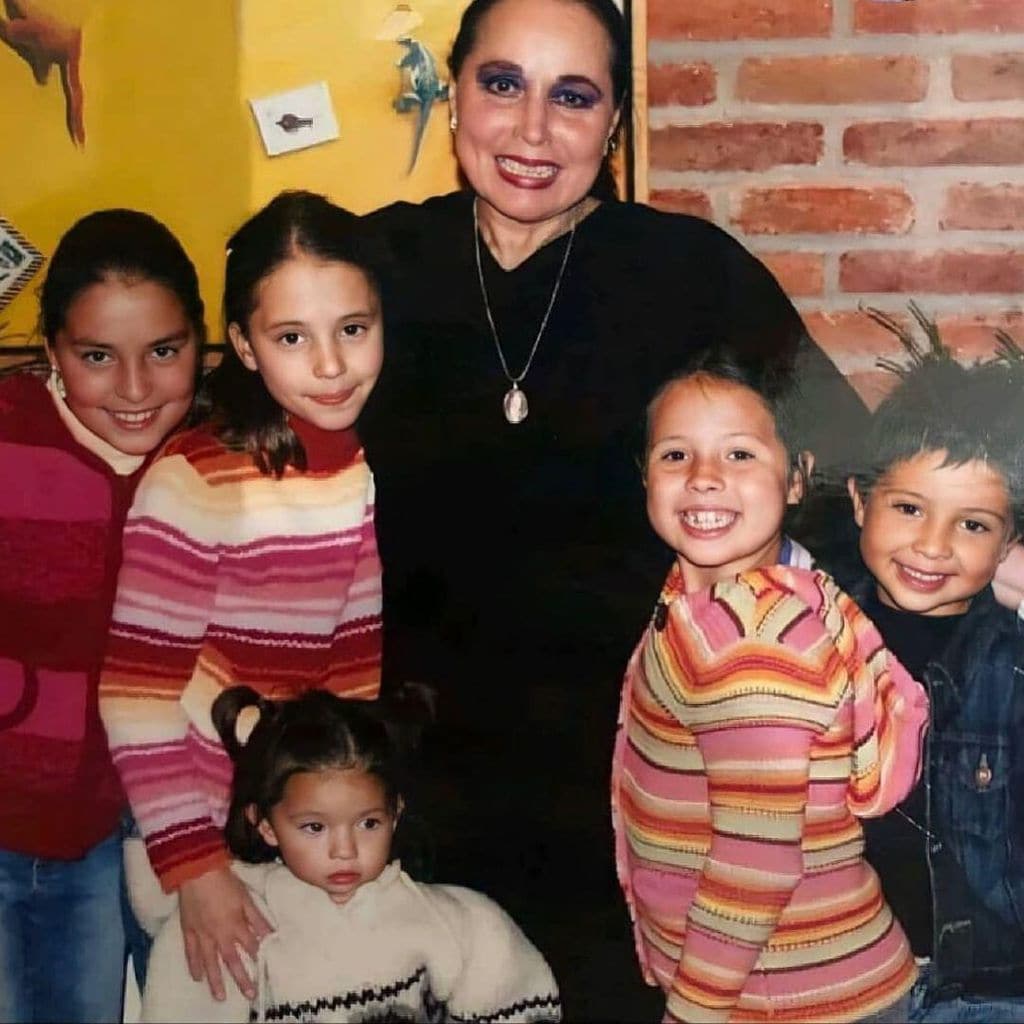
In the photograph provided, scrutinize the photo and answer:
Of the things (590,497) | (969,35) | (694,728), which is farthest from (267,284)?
(969,35)

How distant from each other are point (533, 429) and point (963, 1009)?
32.3 inches

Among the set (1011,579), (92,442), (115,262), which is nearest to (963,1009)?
(1011,579)

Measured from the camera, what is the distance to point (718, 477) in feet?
4.79

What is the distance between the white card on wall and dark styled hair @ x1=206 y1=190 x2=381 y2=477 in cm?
6

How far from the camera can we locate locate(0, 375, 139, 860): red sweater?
150 cm

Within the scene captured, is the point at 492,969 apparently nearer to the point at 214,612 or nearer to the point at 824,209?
the point at 214,612

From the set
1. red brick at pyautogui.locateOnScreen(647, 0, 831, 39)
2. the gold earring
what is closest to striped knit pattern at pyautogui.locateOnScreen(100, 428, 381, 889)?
the gold earring

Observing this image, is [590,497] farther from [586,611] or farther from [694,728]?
[694,728]

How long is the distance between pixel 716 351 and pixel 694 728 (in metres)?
0.41

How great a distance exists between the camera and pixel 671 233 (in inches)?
58.2

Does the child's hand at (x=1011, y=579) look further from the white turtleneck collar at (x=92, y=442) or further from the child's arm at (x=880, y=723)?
the white turtleneck collar at (x=92, y=442)

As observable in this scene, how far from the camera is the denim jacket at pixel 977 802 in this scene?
4.91ft

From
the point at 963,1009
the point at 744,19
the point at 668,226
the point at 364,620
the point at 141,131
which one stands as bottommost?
the point at 963,1009

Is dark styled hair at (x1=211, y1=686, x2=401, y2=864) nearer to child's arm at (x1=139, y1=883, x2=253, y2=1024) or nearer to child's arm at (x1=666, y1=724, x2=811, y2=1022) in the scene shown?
child's arm at (x1=139, y1=883, x2=253, y2=1024)
